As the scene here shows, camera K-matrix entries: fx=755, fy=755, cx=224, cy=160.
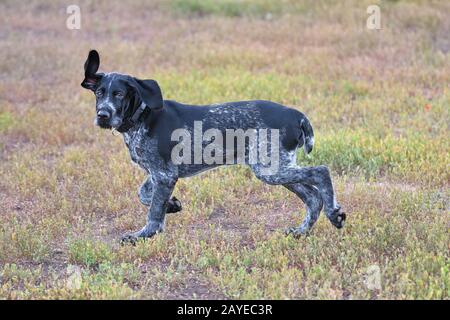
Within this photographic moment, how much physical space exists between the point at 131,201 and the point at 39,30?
11359 millimetres

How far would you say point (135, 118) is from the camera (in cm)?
753

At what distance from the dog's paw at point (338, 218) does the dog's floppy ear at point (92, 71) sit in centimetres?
268

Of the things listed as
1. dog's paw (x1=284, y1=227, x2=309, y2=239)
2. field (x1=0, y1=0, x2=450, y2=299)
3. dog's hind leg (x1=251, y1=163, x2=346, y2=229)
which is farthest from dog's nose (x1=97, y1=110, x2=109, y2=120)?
dog's paw (x1=284, y1=227, x2=309, y2=239)

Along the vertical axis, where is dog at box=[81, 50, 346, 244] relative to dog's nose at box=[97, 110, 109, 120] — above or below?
below

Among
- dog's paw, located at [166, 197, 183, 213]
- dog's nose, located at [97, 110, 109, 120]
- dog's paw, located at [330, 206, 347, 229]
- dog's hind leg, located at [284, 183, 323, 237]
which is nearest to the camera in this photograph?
dog's nose, located at [97, 110, 109, 120]

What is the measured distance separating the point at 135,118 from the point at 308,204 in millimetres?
1992

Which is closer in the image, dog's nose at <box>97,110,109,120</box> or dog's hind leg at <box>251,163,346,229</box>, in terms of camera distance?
dog's nose at <box>97,110,109,120</box>

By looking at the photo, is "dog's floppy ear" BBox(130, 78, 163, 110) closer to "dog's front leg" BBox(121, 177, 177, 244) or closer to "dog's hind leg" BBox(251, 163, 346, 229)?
"dog's front leg" BBox(121, 177, 177, 244)

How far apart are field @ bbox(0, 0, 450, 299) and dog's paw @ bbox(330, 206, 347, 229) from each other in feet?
0.45

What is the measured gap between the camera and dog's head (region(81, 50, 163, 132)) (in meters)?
7.23

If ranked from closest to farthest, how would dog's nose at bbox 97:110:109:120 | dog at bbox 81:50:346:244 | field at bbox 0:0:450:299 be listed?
field at bbox 0:0:450:299, dog's nose at bbox 97:110:109:120, dog at bbox 81:50:346:244
